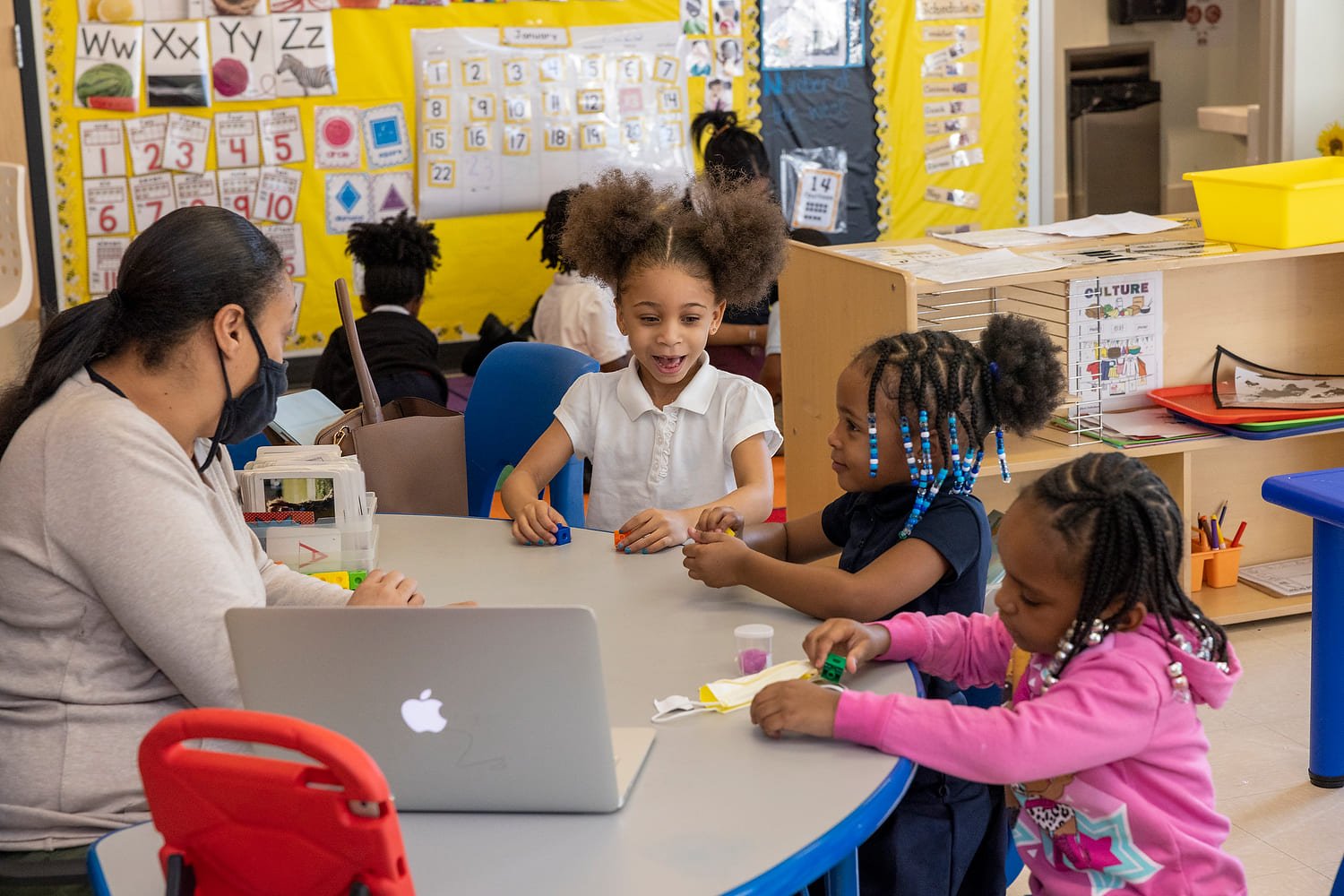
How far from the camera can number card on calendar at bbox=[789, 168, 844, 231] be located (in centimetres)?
550

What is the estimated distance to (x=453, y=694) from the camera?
3.80 feet

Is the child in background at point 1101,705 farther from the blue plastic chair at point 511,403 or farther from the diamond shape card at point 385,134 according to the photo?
the diamond shape card at point 385,134

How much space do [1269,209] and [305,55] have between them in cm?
319

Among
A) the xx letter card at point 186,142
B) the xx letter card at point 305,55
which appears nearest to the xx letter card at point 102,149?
the xx letter card at point 186,142

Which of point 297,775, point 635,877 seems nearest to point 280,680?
point 297,775

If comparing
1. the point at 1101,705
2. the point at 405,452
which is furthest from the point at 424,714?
the point at 405,452

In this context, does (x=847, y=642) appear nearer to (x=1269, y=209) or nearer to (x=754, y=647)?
(x=754, y=647)

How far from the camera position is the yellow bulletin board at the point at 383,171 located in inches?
185

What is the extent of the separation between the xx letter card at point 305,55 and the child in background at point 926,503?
139 inches

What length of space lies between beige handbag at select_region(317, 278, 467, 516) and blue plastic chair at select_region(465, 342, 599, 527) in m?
0.06

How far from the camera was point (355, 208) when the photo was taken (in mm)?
5027

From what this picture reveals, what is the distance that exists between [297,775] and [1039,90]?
5.33 metres

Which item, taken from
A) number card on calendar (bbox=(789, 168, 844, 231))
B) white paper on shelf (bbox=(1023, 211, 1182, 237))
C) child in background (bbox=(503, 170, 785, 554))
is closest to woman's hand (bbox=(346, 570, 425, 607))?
child in background (bbox=(503, 170, 785, 554))

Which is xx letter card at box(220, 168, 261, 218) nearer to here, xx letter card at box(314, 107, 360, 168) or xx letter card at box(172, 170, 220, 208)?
xx letter card at box(172, 170, 220, 208)
